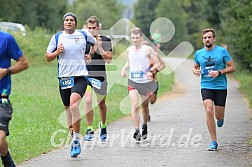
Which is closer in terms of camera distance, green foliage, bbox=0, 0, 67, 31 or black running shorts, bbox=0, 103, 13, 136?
black running shorts, bbox=0, 103, 13, 136

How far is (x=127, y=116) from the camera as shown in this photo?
19094 mm

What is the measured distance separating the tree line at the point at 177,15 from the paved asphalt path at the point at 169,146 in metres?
4.41

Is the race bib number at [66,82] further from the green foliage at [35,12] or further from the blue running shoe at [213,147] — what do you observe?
the green foliage at [35,12]

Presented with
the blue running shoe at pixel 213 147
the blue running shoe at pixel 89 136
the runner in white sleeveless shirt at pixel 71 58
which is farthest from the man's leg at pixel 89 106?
the blue running shoe at pixel 213 147

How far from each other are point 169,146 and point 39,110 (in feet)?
21.9

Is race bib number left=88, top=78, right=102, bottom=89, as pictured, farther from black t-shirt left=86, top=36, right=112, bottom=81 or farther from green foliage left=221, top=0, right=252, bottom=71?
green foliage left=221, top=0, right=252, bottom=71

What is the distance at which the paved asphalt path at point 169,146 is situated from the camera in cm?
1077

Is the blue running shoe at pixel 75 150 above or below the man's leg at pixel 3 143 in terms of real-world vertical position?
below

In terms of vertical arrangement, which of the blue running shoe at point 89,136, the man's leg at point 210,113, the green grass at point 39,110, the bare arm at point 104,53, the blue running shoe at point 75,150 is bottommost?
the green grass at point 39,110

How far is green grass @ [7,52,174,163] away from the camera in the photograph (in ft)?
40.9

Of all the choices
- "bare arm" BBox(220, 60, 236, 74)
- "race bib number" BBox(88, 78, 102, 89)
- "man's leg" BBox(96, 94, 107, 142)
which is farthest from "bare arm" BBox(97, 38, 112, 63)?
"bare arm" BBox(220, 60, 236, 74)

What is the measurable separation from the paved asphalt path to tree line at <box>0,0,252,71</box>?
441 centimetres

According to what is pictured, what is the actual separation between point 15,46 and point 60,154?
353 centimetres

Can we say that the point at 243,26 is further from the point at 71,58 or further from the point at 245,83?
the point at 71,58
